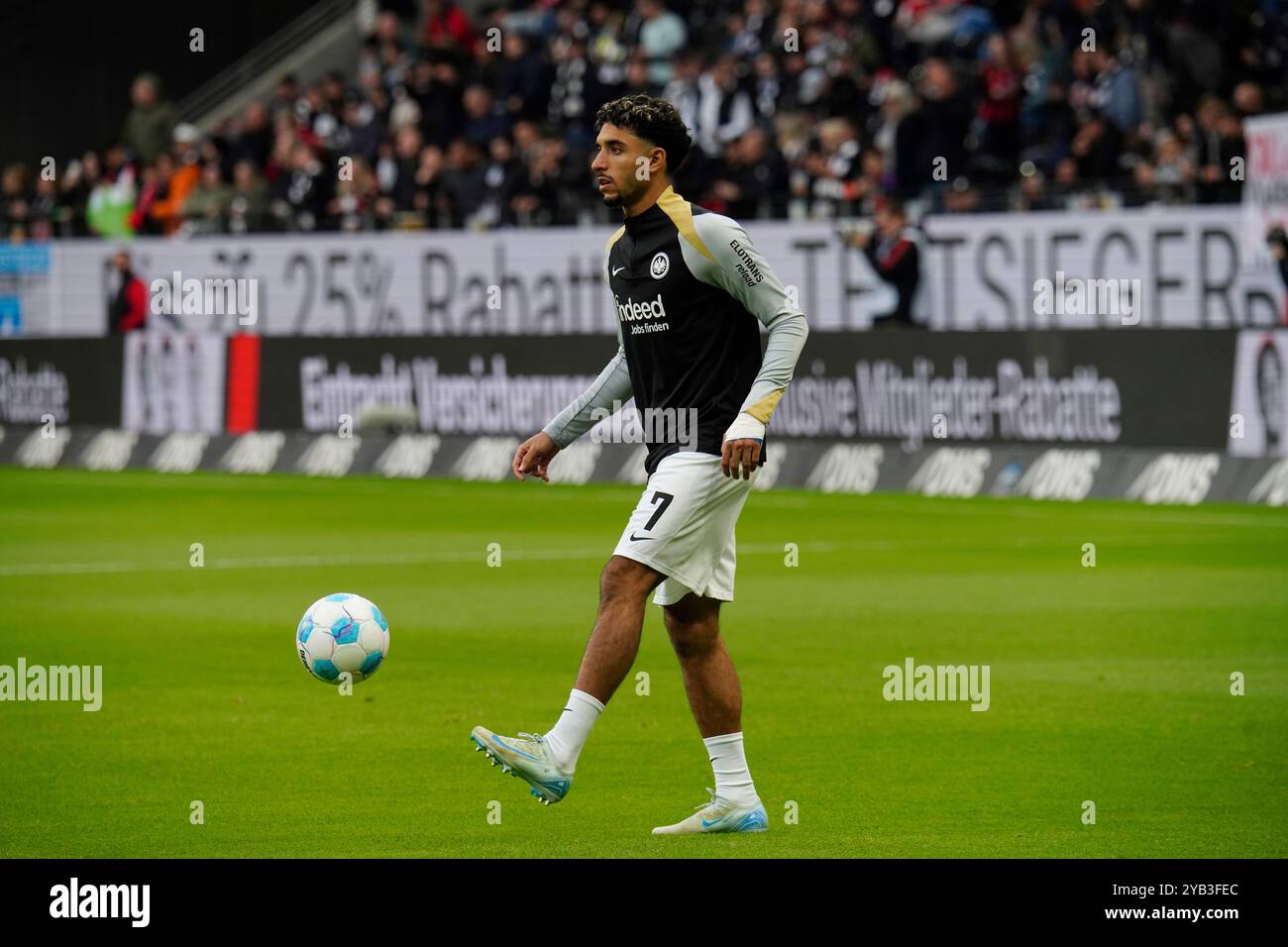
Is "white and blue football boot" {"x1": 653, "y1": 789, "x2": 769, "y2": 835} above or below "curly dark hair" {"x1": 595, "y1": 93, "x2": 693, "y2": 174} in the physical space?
below

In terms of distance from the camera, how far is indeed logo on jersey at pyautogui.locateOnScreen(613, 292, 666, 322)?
873 centimetres

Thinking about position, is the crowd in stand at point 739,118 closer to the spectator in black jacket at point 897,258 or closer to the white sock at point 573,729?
the spectator in black jacket at point 897,258

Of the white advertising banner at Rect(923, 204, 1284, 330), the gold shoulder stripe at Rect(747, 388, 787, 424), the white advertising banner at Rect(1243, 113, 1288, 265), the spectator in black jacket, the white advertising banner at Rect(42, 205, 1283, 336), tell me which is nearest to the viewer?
the gold shoulder stripe at Rect(747, 388, 787, 424)

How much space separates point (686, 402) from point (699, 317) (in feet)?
1.03

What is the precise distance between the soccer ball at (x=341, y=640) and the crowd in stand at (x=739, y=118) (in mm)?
14401

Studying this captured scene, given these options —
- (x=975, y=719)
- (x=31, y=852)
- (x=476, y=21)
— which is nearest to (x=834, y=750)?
(x=975, y=719)

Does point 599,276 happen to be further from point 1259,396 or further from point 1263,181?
point 1259,396

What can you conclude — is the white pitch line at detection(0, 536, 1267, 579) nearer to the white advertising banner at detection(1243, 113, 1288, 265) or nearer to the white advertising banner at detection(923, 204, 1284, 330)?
the white advertising banner at detection(923, 204, 1284, 330)

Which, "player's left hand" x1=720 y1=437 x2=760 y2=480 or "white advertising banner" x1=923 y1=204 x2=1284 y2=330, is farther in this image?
"white advertising banner" x1=923 y1=204 x2=1284 y2=330

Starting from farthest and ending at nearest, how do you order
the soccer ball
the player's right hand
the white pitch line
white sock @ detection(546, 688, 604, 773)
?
the white pitch line
the soccer ball
the player's right hand
white sock @ detection(546, 688, 604, 773)

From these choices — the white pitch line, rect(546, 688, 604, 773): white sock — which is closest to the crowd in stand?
the white pitch line

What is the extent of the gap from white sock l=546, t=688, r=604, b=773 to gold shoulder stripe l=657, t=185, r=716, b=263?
1.64m

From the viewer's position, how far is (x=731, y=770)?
8.74 m

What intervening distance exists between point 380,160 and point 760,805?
2506 centimetres
